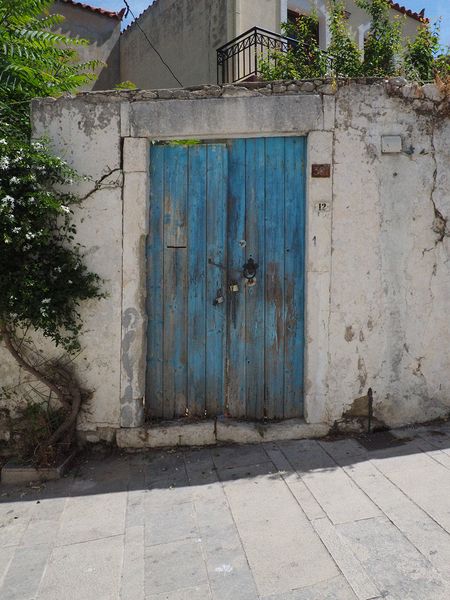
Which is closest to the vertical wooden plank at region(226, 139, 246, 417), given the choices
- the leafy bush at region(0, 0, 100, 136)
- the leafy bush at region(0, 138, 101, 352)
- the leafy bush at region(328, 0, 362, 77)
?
the leafy bush at region(0, 138, 101, 352)

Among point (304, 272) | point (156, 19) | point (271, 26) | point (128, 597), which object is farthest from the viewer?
point (156, 19)

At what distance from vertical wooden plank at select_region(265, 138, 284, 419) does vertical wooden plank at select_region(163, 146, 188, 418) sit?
714mm

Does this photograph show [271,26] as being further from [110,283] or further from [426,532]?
[426,532]

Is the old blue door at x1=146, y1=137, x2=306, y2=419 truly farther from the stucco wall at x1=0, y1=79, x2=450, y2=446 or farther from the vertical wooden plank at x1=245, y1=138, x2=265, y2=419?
the stucco wall at x1=0, y1=79, x2=450, y2=446

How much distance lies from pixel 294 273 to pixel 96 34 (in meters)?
9.29

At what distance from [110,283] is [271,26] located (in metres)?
6.89

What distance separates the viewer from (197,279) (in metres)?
4.11

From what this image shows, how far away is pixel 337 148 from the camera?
396 centimetres

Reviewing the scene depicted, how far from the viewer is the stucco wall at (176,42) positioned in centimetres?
865

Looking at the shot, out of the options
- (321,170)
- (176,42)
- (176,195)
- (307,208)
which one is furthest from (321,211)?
(176,42)

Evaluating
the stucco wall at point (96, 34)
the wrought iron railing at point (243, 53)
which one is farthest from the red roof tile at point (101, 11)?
the wrought iron railing at point (243, 53)

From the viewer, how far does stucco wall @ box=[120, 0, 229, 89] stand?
8.65 m

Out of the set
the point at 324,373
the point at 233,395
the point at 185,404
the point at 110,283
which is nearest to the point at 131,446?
the point at 185,404

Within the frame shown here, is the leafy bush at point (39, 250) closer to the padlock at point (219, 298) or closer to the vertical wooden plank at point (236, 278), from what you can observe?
the padlock at point (219, 298)
